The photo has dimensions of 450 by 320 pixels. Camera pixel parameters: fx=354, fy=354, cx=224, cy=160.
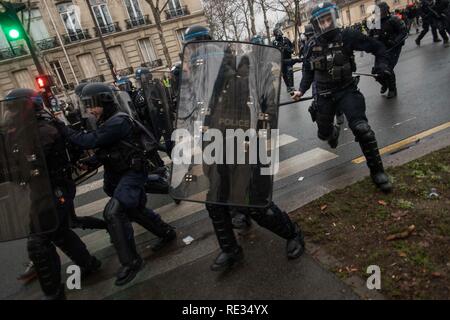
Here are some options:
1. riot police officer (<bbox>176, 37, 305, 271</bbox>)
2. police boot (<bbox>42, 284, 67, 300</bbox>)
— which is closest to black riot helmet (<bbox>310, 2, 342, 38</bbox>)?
riot police officer (<bbox>176, 37, 305, 271</bbox>)

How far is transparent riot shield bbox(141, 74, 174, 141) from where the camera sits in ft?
17.2

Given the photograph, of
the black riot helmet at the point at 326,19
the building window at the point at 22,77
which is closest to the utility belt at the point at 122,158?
the black riot helmet at the point at 326,19

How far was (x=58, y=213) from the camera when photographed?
3.04 metres

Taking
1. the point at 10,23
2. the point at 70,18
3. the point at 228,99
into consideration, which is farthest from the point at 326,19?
the point at 70,18

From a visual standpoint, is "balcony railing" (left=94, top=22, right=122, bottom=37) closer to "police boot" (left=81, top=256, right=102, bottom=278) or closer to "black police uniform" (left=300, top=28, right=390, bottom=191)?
"black police uniform" (left=300, top=28, right=390, bottom=191)

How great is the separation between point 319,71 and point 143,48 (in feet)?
96.0

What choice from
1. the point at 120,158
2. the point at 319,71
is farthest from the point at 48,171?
the point at 319,71

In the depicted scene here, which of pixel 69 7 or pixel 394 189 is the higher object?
pixel 69 7

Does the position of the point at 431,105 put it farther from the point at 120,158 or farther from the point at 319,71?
the point at 120,158

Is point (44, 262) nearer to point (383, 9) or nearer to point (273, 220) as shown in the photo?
point (273, 220)

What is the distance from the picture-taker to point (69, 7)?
28.1m

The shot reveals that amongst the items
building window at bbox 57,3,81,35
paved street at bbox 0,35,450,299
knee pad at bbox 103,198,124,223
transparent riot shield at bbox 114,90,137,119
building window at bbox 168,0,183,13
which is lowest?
paved street at bbox 0,35,450,299

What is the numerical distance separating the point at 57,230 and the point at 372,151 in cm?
308

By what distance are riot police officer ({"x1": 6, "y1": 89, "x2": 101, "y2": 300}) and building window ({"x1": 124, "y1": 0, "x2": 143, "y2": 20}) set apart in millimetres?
→ 29773
